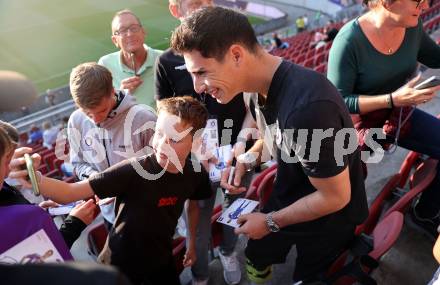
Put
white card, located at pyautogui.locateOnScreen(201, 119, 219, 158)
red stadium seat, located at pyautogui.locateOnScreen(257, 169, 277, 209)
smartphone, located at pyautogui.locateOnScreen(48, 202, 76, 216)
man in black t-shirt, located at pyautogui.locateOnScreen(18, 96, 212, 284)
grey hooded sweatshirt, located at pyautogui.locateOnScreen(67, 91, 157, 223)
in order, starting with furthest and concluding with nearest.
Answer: red stadium seat, located at pyautogui.locateOnScreen(257, 169, 277, 209), white card, located at pyautogui.locateOnScreen(201, 119, 219, 158), grey hooded sweatshirt, located at pyautogui.locateOnScreen(67, 91, 157, 223), smartphone, located at pyautogui.locateOnScreen(48, 202, 76, 216), man in black t-shirt, located at pyautogui.locateOnScreen(18, 96, 212, 284)

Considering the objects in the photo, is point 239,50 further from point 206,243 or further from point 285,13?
point 285,13

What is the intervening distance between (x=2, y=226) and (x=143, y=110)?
3.95 ft

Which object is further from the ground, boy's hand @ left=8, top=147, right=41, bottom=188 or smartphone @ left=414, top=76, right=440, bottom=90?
smartphone @ left=414, top=76, right=440, bottom=90

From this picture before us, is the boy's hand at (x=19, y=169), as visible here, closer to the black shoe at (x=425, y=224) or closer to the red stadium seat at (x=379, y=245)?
the red stadium seat at (x=379, y=245)

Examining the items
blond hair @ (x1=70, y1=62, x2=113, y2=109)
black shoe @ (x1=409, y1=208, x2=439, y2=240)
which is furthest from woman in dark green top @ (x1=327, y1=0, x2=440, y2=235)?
blond hair @ (x1=70, y1=62, x2=113, y2=109)

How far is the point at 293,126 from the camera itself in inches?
57.0

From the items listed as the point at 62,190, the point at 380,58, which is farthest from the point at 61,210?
the point at 380,58

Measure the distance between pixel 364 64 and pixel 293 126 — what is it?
3.12ft

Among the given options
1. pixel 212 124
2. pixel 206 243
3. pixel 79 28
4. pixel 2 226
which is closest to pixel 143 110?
pixel 212 124

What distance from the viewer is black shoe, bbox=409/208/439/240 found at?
98.3 inches

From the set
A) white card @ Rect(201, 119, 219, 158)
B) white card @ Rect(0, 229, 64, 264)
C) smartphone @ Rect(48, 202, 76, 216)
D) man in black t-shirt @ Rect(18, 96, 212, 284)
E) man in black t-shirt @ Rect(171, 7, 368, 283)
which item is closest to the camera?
white card @ Rect(0, 229, 64, 264)

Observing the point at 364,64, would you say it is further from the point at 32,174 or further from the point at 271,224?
the point at 32,174

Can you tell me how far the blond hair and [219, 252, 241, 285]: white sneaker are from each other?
135 cm

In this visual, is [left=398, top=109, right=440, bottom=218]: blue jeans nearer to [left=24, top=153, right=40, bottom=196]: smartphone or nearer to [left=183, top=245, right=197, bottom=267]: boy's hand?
[left=183, top=245, right=197, bottom=267]: boy's hand
